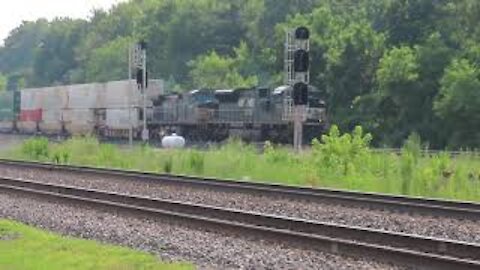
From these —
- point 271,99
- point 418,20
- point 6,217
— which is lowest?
point 6,217

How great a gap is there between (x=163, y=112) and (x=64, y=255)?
41.5 m

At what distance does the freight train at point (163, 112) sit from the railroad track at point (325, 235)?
1833cm

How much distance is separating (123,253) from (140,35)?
327 feet

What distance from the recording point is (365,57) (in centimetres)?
5034

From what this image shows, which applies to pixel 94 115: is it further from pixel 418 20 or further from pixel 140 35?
pixel 140 35

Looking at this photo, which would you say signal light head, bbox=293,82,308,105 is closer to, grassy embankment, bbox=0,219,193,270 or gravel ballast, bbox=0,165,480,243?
gravel ballast, bbox=0,165,480,243

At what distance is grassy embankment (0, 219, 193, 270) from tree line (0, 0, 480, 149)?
3045 centimetres

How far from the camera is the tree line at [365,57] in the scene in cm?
4132

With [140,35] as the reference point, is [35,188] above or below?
below

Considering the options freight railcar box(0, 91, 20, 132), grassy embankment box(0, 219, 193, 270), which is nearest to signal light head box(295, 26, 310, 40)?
grassy embankment box(0, 219, 193, 270)

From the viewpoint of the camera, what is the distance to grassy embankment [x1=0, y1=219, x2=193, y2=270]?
8.95 meters

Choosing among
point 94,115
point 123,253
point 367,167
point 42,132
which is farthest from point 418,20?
point 123,253

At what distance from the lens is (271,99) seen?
140 ft

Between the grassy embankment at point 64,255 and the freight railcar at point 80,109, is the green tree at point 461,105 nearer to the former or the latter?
the freight railcar at point 80,109
